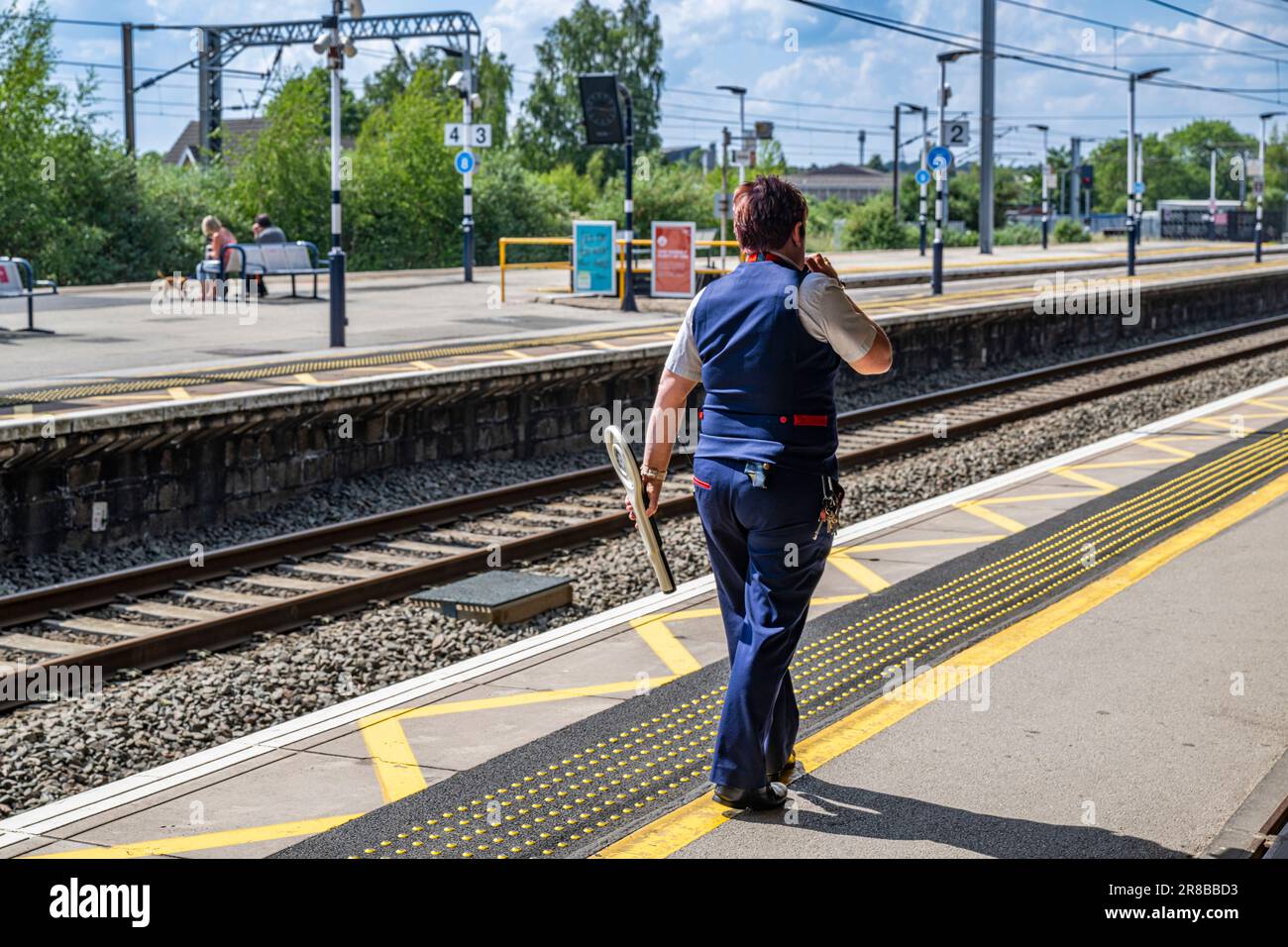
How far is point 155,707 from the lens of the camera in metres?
7.03

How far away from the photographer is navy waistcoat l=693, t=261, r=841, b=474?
455 cm

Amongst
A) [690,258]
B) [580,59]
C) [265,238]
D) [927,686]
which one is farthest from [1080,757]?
[580,59]

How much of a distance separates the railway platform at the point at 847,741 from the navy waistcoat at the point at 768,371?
112 centimetres

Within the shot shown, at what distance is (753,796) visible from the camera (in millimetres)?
4738

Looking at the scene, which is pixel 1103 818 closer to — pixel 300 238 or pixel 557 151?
pixel 300 238

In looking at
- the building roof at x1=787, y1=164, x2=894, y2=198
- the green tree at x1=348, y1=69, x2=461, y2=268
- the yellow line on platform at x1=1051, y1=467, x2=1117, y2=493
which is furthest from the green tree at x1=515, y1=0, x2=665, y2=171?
the building roof at x1=787, y1=164, x2=894, y2=198

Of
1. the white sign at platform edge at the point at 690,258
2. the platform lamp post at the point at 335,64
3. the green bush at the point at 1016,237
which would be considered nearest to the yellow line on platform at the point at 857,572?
the platform lamp post at the point at 335,64

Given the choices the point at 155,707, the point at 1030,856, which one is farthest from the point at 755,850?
the point at 155,707

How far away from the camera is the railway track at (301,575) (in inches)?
326

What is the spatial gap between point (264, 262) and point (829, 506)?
2094cm

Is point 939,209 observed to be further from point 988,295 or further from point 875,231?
point 875,231

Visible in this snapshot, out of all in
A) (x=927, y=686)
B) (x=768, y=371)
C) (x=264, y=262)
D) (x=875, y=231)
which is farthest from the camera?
(x=875, y=231)

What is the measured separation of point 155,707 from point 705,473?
11.4ft

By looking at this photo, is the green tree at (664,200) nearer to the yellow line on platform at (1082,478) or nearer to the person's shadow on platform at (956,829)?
the yellow line on platform at (1082,478)
